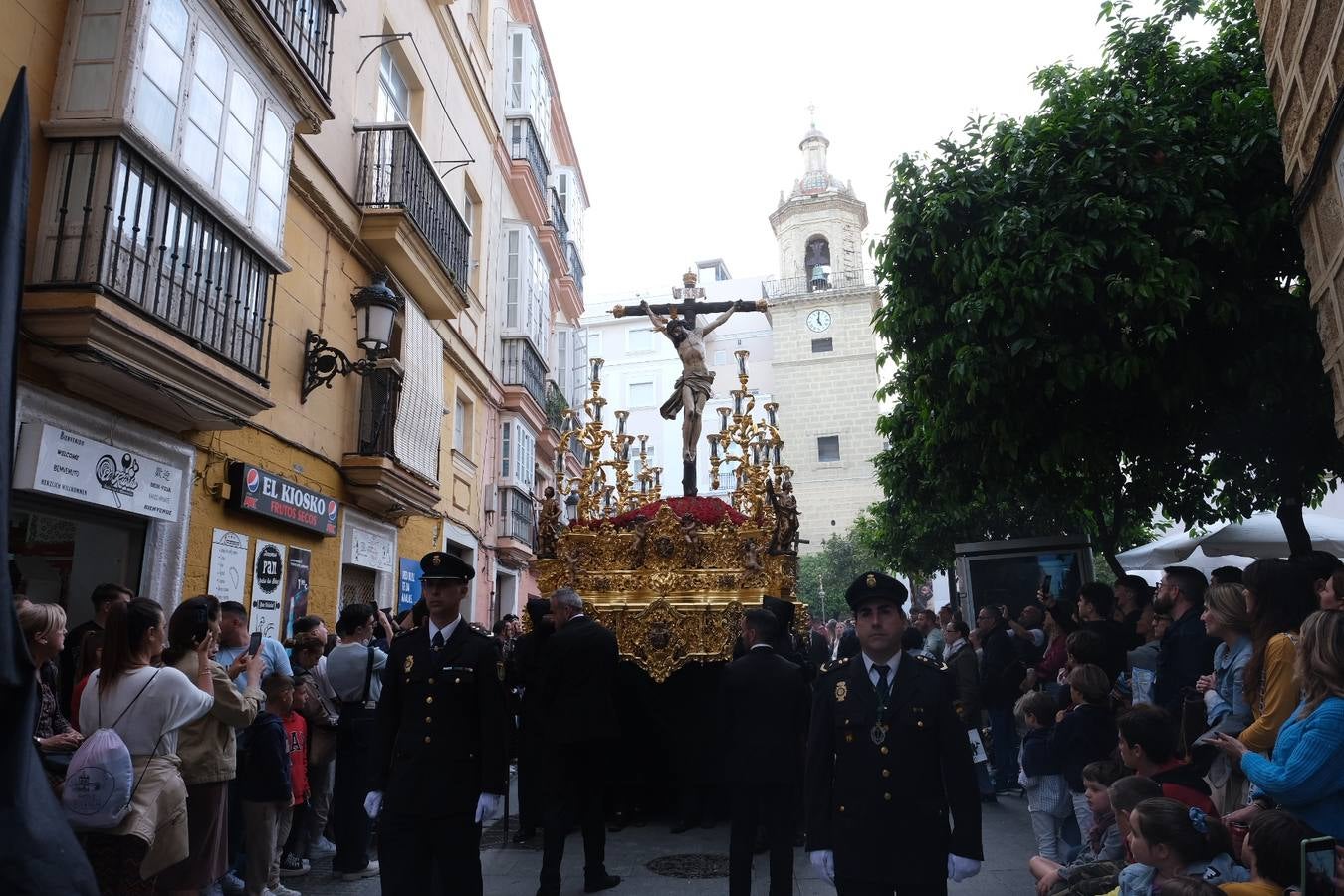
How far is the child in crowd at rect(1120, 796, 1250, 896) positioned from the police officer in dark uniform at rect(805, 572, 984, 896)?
1.84ft

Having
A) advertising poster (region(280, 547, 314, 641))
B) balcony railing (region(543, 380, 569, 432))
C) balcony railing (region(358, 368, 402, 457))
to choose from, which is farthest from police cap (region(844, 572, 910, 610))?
balcony railing (region(543, 380, 569, 432))

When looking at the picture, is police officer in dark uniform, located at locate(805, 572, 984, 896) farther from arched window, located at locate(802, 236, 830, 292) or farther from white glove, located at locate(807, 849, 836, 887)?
arched window, located at locate(802, 236, 830, 292)

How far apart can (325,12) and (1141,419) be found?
9.53 meters

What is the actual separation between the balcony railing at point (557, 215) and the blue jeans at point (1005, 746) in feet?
50.3

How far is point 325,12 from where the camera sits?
32.2ft

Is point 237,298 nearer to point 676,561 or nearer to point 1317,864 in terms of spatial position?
point 676,561

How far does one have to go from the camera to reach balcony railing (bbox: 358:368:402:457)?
36.4 feet

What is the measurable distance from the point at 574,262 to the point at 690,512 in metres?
17.9

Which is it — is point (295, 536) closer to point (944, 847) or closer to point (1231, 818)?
point (944, 847)

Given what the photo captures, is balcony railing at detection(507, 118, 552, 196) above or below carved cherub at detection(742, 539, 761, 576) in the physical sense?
above

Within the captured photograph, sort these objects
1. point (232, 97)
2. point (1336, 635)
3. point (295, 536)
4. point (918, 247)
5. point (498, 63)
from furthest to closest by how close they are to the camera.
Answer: point (498, 63), point (295, 536), point (918, 247), point (232, 97), point (1336, 635)

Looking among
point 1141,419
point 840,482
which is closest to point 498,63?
point 1141,419

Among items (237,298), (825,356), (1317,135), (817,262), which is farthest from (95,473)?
(817,262)

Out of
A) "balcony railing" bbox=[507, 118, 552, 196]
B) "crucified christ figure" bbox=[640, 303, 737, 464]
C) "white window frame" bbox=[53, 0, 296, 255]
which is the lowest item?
"crucified christ figure" bbox=[640, 303, 737, 464]
